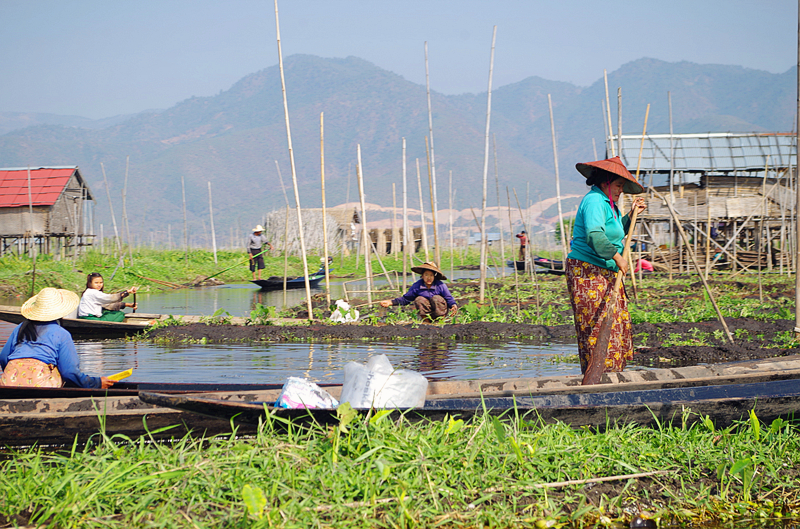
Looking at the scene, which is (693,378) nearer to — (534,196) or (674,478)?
(674,478)

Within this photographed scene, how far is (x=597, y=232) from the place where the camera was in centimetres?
383

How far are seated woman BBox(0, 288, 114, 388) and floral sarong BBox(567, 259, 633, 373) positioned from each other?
9.89 feet

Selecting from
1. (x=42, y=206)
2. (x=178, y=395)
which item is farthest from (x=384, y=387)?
(x=42, y=206)

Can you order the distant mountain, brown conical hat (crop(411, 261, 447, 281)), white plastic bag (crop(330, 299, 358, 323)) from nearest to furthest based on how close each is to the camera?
brown conical hat (crop(411, 261, 447, 281)) → white plastic bag (crop(330, 299, 358, 323)) → the distant mountain

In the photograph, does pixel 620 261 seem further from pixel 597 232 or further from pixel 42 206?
pixel 42 206

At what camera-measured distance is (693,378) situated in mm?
3826

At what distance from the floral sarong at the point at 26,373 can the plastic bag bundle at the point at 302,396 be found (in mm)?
1594

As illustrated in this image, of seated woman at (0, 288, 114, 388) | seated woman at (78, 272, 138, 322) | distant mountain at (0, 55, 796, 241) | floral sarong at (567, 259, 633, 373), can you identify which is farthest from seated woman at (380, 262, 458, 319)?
distant mountain at (0, 55, 796, 241)

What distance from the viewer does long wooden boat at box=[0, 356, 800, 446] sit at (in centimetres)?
318

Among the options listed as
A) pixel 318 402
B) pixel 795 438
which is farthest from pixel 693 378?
pixel 318 402

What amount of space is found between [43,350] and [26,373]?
16cm

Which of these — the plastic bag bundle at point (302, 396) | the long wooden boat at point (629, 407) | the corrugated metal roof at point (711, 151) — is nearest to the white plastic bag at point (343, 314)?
the plastic bag bundle at point (302, 396)

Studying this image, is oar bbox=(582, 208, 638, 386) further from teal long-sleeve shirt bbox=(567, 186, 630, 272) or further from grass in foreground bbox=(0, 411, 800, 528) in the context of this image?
grass in foreground bbox=(0, 411, 800, 528)

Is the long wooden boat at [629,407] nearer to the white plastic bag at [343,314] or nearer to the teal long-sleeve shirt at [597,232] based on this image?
the teal long-sleeve shirt at [597,232]
